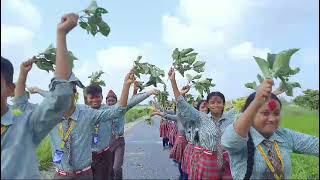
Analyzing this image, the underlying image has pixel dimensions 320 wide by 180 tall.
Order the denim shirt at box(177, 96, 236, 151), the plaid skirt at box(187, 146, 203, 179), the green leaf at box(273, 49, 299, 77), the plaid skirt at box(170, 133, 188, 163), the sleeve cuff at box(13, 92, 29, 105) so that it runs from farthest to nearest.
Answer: the plaid skirt at box(170, 133, 188, 163), the plaid skirt at box(187, 146, 203, 179), the denim shirt at box(177, 96, 236, 151), the sleeve cuff at box(13, 92, 29, 105), the green leaf at box(273, 49, 299, 77)

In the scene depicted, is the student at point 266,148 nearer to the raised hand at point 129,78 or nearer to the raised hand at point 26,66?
the raised hand at point 26,66

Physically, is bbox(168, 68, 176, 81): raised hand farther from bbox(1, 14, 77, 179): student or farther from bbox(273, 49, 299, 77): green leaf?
bbox(1, 14, 77, 179): student

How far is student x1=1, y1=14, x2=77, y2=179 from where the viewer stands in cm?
341

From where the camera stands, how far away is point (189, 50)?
871 cm

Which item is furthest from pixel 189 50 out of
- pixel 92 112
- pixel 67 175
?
pixel 67 175

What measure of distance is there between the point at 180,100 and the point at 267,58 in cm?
321

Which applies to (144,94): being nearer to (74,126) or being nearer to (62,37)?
(74,126)

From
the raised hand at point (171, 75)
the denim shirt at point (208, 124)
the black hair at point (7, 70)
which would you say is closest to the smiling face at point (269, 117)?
the black hair at point (7, 70)

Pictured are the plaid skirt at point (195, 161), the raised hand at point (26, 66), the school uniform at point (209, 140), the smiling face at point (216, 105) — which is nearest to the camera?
the raised hand at point (26, 66)

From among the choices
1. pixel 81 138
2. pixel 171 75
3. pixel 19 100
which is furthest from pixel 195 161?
pixel 19 100

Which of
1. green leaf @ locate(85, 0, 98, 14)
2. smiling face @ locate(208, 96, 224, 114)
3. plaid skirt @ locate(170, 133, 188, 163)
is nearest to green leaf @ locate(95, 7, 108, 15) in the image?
green leaf @ locate(85, 0, 98, 14)

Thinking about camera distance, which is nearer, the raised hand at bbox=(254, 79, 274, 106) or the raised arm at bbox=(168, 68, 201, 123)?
the raised hand at bbox=(254, 79, 274, 106)

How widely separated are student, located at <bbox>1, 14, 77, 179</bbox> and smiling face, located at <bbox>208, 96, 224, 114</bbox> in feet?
14.9

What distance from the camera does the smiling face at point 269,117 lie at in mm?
3992
